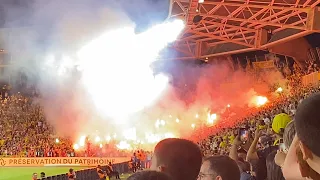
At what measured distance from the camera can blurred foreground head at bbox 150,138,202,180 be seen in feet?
8.87

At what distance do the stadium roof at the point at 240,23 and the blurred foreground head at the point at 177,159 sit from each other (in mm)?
18763

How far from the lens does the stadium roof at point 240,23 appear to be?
23000 mm

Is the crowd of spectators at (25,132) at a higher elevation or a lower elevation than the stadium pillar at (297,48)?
lower

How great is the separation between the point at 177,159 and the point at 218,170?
0.40 meters

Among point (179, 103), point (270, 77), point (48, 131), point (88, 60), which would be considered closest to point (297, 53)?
point (270, 77)

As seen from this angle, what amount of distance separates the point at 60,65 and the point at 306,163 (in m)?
35.0

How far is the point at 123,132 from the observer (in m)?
37.1

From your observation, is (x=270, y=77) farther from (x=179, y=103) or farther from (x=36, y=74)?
(x=36, y=74)

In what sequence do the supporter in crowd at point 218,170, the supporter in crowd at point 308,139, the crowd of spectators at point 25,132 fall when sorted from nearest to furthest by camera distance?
the supporter in crowd at point 308,139, the supporter in crowd at point 218,170, the crowd of spectators at point 25,132

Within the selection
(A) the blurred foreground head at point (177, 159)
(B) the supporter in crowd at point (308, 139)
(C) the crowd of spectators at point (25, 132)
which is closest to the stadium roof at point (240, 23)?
(C) the crowd of spectators at point (25, 132)

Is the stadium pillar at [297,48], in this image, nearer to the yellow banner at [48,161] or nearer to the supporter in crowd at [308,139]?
the yellow banner at [48,161]

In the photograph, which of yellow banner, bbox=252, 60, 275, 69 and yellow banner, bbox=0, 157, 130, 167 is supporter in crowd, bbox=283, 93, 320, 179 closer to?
yellow banner, bbox=0, 157, 130, 167

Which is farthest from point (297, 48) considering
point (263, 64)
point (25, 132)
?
point (25, 132)

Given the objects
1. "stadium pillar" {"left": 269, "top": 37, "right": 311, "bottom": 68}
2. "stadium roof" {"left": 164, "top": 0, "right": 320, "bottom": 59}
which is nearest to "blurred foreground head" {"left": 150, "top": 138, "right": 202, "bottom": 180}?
"stadium roof" {"left": 164, "top": 0, "right": 320, "bottom": 59}
